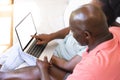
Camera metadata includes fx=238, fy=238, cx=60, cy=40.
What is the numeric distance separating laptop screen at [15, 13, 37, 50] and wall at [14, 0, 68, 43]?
141 millimetres

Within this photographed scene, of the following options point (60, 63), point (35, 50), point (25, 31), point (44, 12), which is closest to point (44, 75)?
point (60, 63)

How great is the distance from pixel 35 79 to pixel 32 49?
287mm

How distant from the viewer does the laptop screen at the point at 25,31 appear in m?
1.59

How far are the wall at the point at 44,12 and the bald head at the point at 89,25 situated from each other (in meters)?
0.89

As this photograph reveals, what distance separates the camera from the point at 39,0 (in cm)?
209

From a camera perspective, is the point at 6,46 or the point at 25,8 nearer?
the point at 6,46

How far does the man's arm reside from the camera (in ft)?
4.27

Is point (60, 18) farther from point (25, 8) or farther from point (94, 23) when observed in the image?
point (94, 23)

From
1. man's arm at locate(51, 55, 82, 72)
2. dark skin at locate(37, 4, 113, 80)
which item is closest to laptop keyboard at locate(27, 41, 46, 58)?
man's arm at locate(51, 55, 82, 72)

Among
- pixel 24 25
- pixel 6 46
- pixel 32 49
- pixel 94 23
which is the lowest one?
pixel 6 46

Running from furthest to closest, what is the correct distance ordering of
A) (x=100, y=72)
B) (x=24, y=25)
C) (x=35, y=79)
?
(x=24, y=25) < (x=35, y=79) < (x=100, y=72)

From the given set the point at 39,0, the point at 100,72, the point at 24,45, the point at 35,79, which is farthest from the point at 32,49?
the point at 100,72

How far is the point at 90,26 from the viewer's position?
3.17 feet

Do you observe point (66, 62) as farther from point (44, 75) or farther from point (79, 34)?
point (79, 34)
